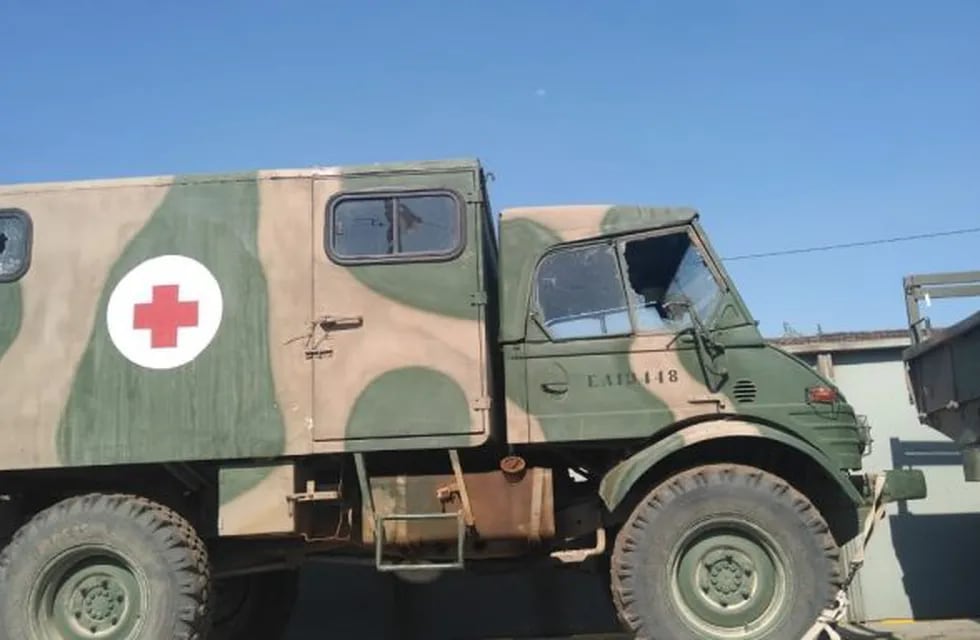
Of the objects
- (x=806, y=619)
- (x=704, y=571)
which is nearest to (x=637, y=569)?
(x=704, y=571)

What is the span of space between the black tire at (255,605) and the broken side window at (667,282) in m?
3.38

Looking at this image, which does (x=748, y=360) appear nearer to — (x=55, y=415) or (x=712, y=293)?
(x=712, y=293)

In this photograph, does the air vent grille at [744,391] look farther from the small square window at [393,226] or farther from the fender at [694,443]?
the small square window at [393,226]

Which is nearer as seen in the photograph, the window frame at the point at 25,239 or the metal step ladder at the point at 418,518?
the metal step ladder at the point at 418,518

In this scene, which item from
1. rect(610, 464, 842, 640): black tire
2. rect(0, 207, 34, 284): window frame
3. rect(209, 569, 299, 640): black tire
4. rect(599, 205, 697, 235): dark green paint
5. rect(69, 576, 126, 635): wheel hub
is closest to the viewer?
rect(610, 464, 842, 640): black tire

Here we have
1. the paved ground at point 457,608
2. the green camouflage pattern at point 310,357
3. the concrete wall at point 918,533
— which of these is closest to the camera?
the green camouflage pattern at point 310,357

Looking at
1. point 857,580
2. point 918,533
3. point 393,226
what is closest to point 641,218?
point 393,226

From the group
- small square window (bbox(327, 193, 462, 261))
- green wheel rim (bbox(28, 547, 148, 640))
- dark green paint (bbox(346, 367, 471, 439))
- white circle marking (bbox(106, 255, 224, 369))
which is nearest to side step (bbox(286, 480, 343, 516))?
dark green paint (bbox(346, 367, 471, 439))

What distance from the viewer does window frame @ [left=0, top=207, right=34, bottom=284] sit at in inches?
254

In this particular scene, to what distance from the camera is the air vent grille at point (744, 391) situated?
6281 millimetres

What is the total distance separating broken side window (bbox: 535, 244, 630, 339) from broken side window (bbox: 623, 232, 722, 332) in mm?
111

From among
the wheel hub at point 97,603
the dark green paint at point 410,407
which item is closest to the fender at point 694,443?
the dark green paint at point 410,407

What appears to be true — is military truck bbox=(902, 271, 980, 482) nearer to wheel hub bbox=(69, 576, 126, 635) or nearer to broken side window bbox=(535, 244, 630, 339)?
broken side window bbox=(535, 244, 630, 339)

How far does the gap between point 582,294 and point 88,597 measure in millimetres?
3648
